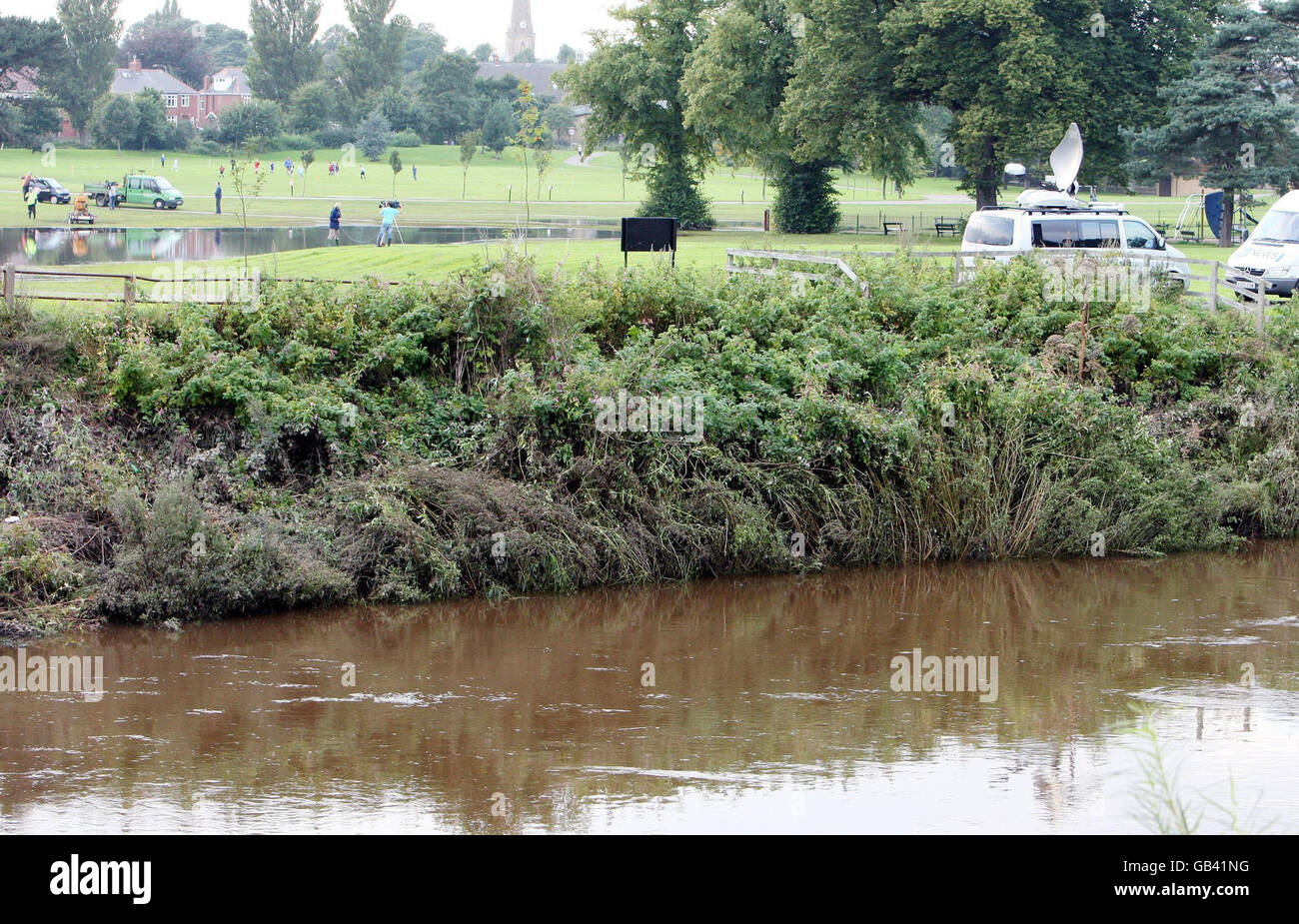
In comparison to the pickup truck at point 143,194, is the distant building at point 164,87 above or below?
above

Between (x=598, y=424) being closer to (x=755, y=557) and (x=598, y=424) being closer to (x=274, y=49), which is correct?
(x=755, y=557)

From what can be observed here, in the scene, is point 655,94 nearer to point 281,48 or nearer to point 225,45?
point 281,48

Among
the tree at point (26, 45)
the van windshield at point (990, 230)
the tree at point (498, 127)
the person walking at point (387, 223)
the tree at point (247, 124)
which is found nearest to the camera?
the van windshield at point (990, 230)

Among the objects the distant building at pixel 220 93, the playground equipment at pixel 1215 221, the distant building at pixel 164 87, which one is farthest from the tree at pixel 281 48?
the playground equipment at pixel 1215 221

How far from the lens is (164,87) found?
131m

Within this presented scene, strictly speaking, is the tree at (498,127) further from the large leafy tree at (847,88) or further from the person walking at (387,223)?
the person walking at (387,223)

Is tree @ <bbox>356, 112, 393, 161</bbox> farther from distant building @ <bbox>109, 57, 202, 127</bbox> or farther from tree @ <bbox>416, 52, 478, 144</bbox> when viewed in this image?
distant building @ <bbox>109, 57, 202, 127</bbox>

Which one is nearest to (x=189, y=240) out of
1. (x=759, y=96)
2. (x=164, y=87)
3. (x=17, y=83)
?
(x=759, y=96)

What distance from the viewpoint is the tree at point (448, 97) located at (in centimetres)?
11194

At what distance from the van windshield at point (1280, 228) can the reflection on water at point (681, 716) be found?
37.4 feet

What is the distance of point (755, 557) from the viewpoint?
54.9 feet

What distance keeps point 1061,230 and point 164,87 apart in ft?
398
